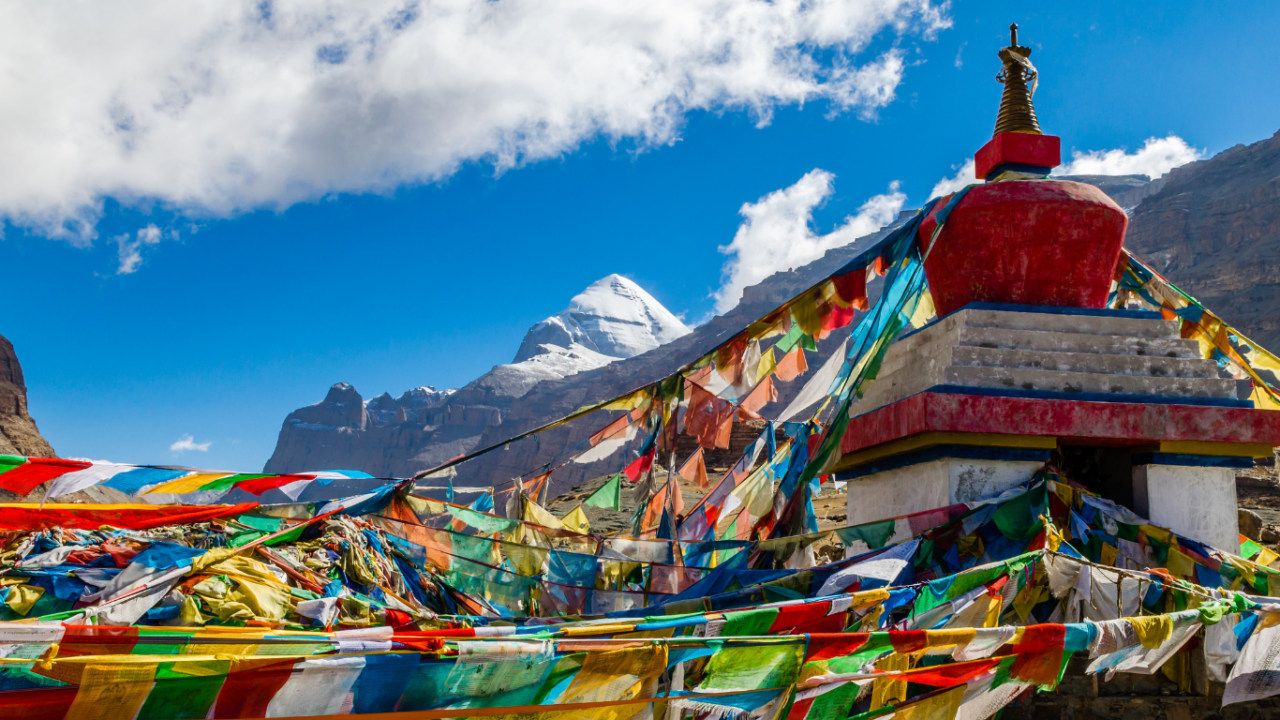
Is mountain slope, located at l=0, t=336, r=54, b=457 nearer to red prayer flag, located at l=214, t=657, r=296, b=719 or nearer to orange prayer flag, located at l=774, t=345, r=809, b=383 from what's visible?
orange prayer flag, located at l=774, t=345, r=809, b=383

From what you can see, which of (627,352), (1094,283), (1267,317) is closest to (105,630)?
(1094,283)

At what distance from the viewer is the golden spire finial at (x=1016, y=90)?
711 centimetres

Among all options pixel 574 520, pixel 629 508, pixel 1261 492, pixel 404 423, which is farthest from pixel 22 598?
pixel 404 423

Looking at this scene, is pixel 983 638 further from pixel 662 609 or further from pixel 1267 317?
pixel 1267 317

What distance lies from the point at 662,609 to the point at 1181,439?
3592 mm

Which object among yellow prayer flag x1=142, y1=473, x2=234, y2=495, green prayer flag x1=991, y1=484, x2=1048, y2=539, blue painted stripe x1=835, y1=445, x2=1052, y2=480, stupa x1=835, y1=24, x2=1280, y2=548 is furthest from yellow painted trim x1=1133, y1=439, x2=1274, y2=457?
yellow prayer flag x1=142, y1=473, x2=234, y2=495

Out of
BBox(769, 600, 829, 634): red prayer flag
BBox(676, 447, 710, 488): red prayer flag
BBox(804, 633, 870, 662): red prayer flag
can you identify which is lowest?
BBox(804, 633, 870, 662): red prayer flag

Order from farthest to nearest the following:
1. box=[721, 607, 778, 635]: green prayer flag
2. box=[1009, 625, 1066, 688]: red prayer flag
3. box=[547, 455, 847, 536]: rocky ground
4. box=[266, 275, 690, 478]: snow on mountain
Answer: box=[266, 275, 690, 478]: snow on mountain < box=[547, 455, 847, 536]: rocky ground < box=[721, 607, 778, 635]: green prayer flag < box=[1009, 625, 1066, 688]: red prayer flag

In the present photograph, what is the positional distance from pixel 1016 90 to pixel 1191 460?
10.3ft

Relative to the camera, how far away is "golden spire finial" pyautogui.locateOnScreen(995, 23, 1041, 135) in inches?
280

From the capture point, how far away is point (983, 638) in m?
3.34

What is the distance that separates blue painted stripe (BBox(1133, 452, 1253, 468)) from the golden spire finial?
107 inches

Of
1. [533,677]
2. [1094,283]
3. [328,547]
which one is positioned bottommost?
[533,677]

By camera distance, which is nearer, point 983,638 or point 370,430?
point 983,638
